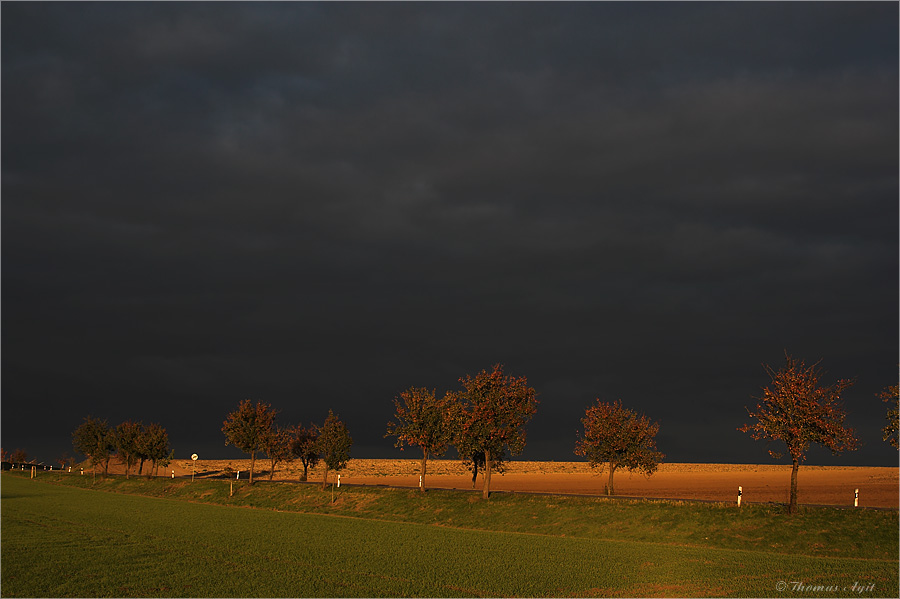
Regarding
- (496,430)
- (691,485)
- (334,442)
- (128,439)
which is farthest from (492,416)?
(128,439)

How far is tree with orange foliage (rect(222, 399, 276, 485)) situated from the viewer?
285ft

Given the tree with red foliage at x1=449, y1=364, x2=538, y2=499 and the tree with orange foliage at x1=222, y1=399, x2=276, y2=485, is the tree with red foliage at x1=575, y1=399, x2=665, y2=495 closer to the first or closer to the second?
the tree with red foliage at x1=449, y1=364, x2=538, y2=499

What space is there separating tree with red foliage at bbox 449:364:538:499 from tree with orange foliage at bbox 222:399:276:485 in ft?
113

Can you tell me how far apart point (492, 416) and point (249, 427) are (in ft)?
129

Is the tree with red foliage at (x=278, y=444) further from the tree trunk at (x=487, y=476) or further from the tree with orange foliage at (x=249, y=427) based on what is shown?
the tree trunk at (x=487, y=476)

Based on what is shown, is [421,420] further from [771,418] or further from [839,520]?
[839,520]

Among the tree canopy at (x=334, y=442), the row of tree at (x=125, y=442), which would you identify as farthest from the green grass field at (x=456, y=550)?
the row of tree at (x=125, y=442)

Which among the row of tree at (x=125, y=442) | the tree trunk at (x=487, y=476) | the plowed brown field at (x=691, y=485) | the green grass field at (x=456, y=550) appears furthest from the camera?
the row of tree at (x=125, y=442)

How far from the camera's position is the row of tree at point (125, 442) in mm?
109562

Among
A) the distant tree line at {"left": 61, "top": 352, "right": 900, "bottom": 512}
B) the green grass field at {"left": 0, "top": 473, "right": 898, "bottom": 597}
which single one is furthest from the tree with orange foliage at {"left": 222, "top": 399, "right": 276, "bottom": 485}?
the green grass field at {"left": 0, "top": 473, "right": 898, "bottom": 597}

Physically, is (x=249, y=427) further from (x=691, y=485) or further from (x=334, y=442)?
(x=691, y=485)

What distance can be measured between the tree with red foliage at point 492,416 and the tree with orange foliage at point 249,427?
34.3 meters

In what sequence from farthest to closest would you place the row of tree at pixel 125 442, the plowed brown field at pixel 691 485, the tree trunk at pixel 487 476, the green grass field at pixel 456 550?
the row of tree at pixel 125 442 → the plowed brown field at pixel 691 485 → the tree trunk at pixel 487 476 → the green grass field at pixel 456 550

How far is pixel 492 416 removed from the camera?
6134 cm
